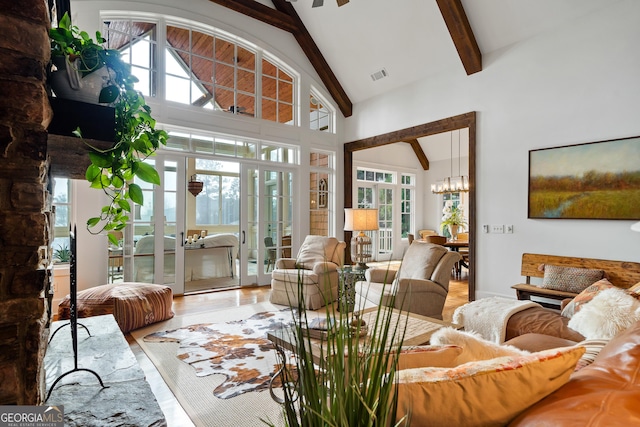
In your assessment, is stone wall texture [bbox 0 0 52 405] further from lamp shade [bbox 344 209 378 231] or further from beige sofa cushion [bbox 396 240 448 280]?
lamp shade [bbox 344 209 378 231]

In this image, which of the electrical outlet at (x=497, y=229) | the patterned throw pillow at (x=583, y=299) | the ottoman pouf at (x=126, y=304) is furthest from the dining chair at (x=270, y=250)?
the patterned throw pillow at (x=583, y=299)

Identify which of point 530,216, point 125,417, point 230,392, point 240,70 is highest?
point 240,70

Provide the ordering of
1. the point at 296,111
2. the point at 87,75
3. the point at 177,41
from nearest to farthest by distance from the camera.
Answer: the point at 87,75 → the point at 177,41 → the point at 296,111

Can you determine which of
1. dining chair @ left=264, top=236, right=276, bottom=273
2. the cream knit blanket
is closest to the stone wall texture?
the cream knit blanket

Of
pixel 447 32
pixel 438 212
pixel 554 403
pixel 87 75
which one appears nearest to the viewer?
pixel 554 403

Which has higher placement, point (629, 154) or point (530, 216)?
point (629, 154)

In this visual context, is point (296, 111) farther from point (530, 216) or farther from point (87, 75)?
point (87, 75)

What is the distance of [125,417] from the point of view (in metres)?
1.37

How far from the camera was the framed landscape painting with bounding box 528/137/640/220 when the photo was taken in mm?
3752

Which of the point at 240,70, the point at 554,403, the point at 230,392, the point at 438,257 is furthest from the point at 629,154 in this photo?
the point at 240,70

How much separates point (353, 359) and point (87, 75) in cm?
131

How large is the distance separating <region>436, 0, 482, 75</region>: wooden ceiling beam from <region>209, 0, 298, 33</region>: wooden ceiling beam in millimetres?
2707

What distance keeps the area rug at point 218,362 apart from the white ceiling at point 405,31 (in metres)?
4.25

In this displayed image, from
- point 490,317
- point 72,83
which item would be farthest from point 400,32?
point 72,83
